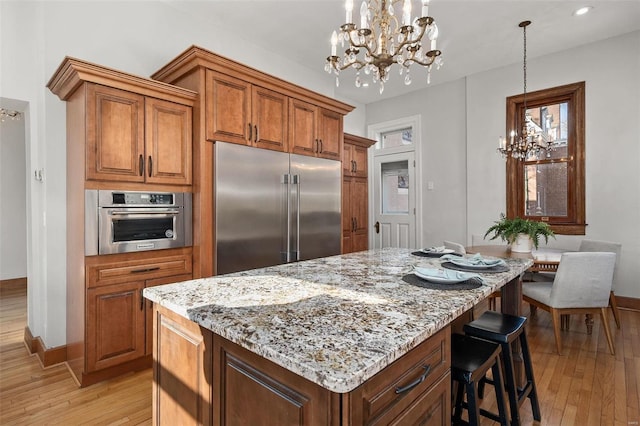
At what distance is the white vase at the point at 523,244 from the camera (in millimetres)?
3305

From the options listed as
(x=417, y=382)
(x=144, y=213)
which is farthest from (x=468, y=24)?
(x=417, y=382)

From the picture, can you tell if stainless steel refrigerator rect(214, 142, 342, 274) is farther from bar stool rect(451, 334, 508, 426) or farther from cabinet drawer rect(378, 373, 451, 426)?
cabinet drawer rect(378, 373, 451, 426)

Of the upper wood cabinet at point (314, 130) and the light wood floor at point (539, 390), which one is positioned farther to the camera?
the upper wood cabinet at point (314, 130)

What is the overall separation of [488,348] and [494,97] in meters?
4.24

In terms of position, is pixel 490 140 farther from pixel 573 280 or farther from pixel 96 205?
pixel 96 205

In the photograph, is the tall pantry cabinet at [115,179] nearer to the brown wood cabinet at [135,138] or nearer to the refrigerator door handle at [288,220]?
the brown wood cabinet at [135,138]

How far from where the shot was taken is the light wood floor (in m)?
1.90

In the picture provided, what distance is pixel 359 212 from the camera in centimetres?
497

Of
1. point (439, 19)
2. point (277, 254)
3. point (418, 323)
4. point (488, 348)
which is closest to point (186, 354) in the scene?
point (418, 323)

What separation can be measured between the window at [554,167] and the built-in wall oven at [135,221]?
415cm

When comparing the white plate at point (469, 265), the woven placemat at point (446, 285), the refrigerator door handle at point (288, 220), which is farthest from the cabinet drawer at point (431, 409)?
the refrigerator door handle at point (288, 220)

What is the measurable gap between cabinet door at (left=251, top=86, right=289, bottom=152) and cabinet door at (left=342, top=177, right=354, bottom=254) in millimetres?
1736

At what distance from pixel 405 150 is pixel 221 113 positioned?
3.68 m

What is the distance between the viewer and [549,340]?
293cm
